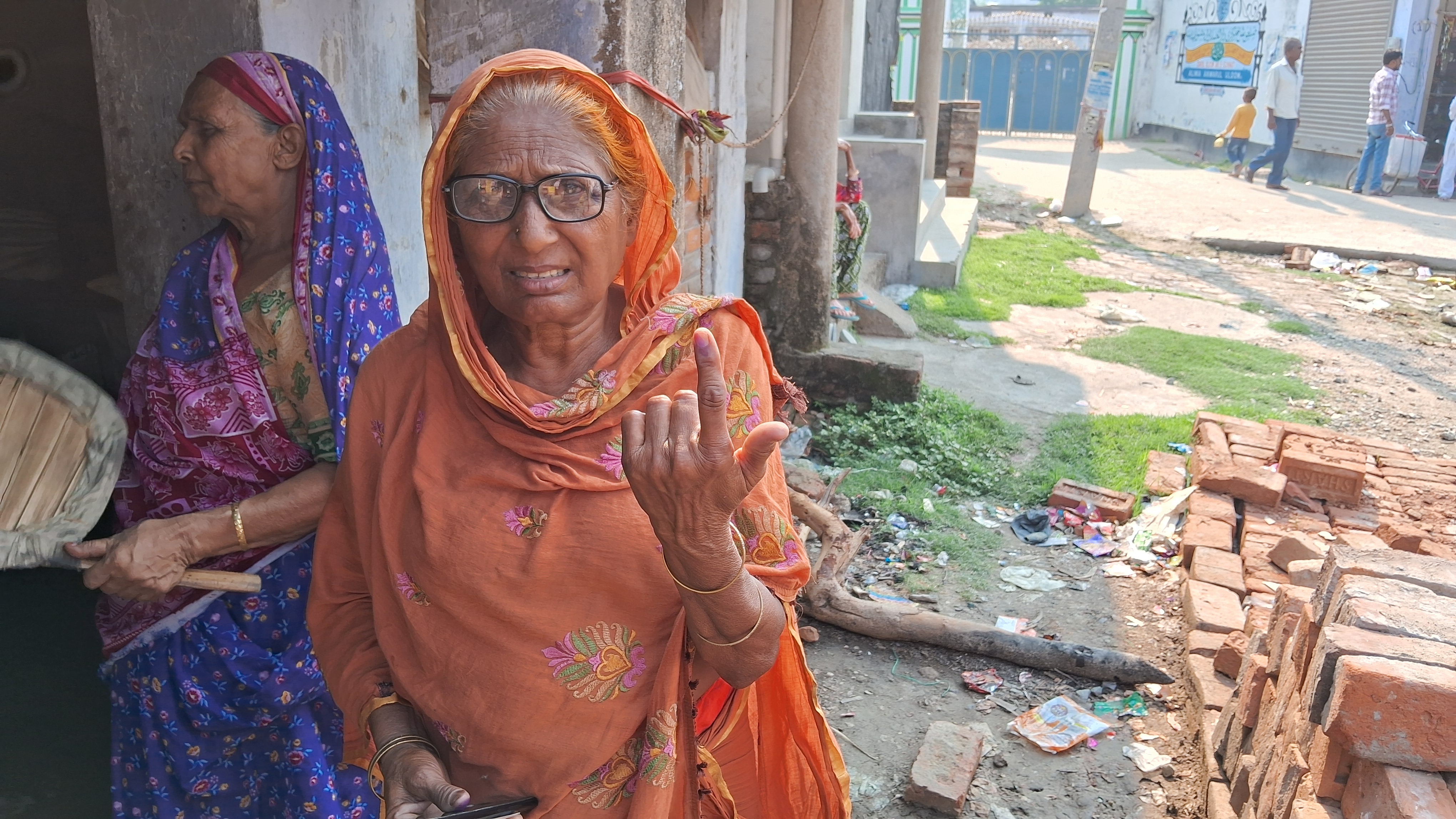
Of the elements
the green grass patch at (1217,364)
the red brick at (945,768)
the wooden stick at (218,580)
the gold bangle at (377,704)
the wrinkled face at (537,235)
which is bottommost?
the red brick at (945,768)

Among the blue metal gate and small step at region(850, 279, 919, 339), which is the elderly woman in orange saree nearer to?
small step at region(850, 279, 919, 339)

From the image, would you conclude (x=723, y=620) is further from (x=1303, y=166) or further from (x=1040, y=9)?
(x=1040, y=9)

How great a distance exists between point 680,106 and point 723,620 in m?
2.50

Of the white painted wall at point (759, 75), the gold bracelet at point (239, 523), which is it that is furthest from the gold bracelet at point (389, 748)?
the white painted wall at point (759, 75)

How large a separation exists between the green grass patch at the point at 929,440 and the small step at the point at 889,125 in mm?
5778

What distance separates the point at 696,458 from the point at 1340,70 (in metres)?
19.1

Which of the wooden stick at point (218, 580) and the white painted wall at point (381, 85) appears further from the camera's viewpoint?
the white painted wall at point (381, 85)

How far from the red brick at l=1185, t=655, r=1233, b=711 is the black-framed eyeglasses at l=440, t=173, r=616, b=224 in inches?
123

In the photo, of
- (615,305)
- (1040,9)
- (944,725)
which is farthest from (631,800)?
(1040,9)

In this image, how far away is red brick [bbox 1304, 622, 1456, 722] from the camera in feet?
7.52

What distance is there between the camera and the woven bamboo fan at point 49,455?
187cm

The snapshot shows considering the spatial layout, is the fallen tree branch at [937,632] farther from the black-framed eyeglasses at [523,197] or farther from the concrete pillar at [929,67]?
the concrete pillar at [929,67]

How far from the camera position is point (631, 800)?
5.08ft

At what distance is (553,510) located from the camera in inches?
59.6
